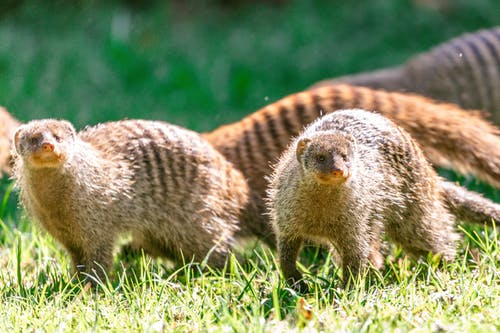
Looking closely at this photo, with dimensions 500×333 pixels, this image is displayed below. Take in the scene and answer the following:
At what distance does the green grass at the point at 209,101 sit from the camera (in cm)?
263

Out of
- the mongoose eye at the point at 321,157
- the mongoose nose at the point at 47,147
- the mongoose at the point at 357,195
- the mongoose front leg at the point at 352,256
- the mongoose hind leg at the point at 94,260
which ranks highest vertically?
the mongoose nose at the point at 47,147

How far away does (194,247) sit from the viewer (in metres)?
3.51

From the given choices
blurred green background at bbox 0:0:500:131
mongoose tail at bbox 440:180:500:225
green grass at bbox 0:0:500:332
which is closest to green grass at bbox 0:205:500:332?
green grass at bbox 0:0:500:332

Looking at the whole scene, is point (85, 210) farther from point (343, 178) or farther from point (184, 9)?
point (184, 9)

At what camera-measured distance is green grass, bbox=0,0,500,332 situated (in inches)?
103

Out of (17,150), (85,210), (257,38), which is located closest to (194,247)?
(85,210)

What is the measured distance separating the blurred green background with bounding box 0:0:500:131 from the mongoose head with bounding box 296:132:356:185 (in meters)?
3.09

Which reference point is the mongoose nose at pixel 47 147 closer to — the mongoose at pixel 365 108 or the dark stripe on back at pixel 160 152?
the dark stripe on back at pixel 160 152

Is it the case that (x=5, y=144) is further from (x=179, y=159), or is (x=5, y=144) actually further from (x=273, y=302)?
(x=273, y=302)

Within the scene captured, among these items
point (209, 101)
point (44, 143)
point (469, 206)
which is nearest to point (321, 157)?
point (469, 206)

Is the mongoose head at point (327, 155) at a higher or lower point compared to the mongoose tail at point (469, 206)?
higher

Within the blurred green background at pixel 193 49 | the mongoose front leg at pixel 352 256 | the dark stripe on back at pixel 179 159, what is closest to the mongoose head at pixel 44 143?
the dark stripe on back at pixel 179 159

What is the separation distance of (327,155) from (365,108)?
0.98 meters

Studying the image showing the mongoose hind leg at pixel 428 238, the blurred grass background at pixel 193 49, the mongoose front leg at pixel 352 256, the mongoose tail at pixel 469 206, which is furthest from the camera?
A: the blurred grass background at pixel 193 49
